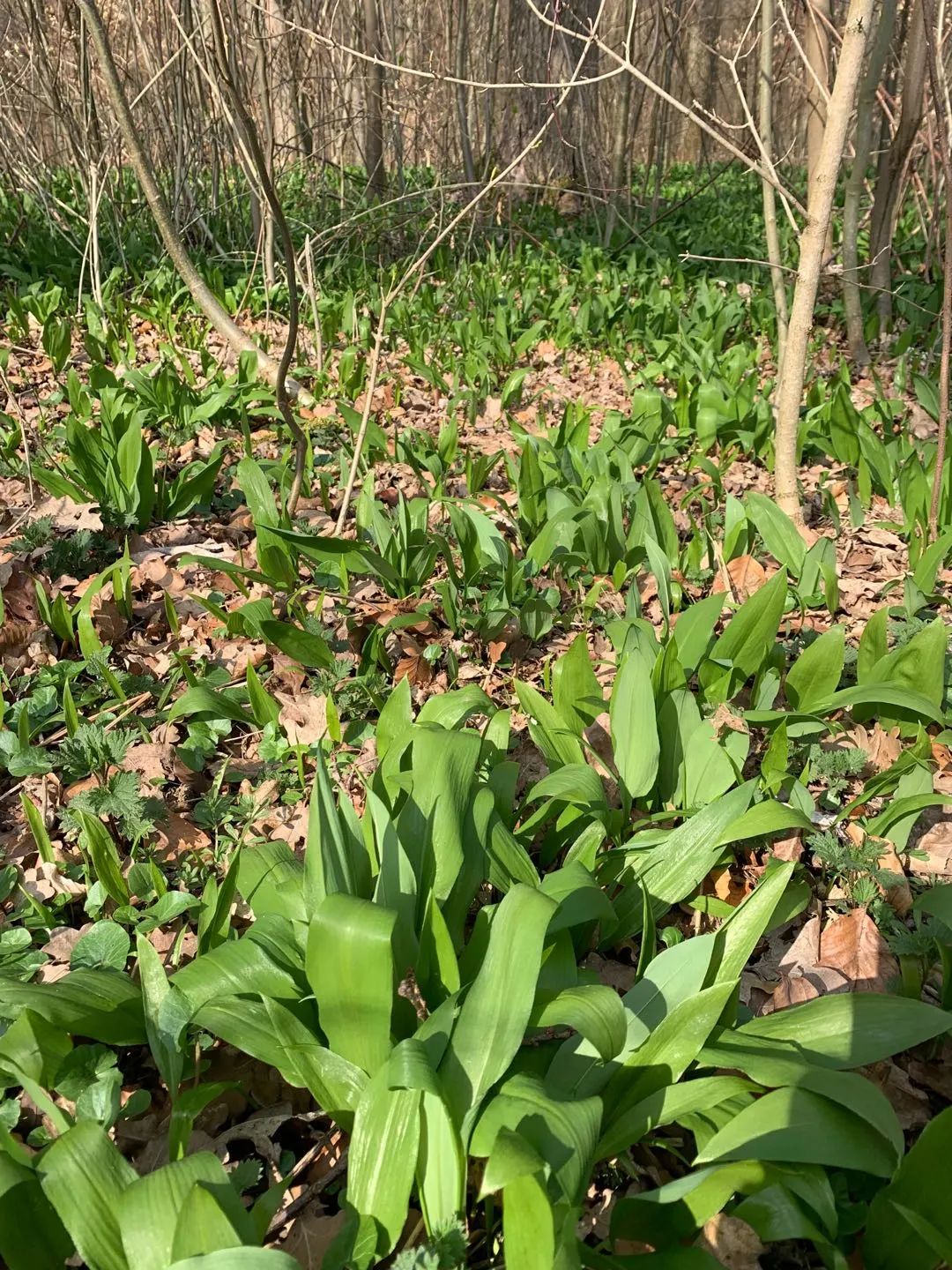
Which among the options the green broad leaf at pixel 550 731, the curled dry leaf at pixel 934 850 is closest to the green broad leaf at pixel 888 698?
the curled dry leaf at pixel 934 850

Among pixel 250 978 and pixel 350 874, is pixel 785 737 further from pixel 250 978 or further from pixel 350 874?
pixel 250 978

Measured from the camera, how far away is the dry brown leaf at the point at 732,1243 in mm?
1064

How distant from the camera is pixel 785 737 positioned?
183cm

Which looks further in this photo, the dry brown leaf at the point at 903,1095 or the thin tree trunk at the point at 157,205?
the thin tree trunk at the point at 157,205

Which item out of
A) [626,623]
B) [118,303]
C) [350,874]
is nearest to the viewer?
[350,874]

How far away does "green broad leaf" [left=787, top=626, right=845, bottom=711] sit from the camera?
190 cm

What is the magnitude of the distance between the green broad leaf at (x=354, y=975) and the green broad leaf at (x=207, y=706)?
92 centimetres

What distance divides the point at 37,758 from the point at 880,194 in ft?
17.1

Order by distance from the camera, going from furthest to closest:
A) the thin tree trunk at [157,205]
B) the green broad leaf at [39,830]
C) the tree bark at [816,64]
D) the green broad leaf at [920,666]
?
the tree bark at [816,64] → the thin tree trunk at [157,205] → the green broad leaf at [920,666] → the green broad leaf at [39,830]

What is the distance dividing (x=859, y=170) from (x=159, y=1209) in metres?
5.15

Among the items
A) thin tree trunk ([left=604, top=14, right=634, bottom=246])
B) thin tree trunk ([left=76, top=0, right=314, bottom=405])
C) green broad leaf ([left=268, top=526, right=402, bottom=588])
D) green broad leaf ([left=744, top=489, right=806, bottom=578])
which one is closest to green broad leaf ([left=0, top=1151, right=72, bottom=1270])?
green broad leaf ([left=268, top=526, right=402, bottom=588])

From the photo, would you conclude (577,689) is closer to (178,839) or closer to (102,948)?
(178,839)

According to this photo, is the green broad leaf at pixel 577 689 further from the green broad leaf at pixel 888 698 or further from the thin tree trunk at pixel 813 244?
the thin tree trunk at pixel 813 244

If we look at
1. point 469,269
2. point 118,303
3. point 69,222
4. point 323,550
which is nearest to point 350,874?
point 323,550
